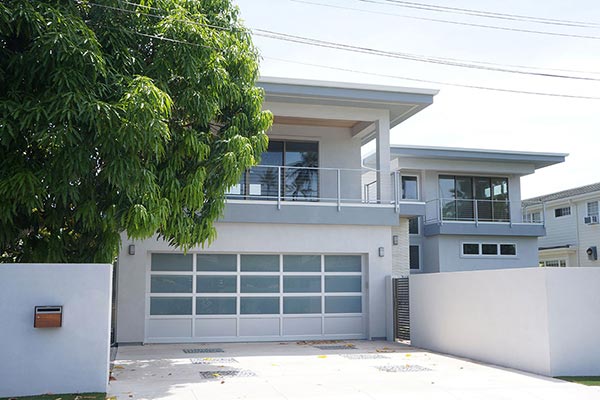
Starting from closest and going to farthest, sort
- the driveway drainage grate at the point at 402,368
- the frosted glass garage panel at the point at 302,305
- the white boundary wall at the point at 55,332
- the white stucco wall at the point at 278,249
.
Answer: the white boundary wall at the point at 55,332, the driveway drainage grate at the point at 402,368, the white stucco wall at the point at 278,249, the frosted glass garage panel at the point at 302,305

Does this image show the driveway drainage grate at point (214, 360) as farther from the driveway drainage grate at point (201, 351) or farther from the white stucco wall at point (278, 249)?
the white stucco wall at point (278, 249)

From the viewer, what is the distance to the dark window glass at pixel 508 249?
82.7 feet

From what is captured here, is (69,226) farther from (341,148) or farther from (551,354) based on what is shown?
(341,148)

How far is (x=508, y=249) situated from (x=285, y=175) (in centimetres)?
1165

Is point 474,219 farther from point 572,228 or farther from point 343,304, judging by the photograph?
point 343,304

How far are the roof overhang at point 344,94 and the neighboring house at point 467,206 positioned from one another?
678 centimetres

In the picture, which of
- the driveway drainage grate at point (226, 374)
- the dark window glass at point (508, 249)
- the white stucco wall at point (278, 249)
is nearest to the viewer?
the driveway drainage grate at point (226, 374)

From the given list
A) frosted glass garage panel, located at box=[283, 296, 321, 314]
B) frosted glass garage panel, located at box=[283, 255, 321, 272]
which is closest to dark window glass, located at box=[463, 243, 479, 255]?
frosted glass garage panel, located at box=[283, 255, 321, 272]

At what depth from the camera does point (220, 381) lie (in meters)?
9.98

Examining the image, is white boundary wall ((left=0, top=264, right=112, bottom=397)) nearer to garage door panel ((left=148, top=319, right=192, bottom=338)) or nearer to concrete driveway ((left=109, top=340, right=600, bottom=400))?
concrete driveway ((left=109, top=340, right=600, bottom=400))

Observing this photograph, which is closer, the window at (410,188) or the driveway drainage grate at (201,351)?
the driveway drainage grate at (201,351)

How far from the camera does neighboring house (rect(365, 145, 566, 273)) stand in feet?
80.3

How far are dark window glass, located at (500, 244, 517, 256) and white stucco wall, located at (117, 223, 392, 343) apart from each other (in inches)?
397

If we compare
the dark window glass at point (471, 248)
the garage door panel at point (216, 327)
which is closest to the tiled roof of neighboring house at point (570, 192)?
the dark window glass at point (471, 248)
